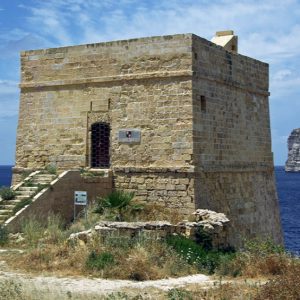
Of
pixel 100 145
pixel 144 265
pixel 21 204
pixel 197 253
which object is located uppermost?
pixel 100 145

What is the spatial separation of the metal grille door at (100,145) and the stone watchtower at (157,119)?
1.2 inches

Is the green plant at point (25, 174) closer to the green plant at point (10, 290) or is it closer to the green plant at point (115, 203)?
the green plant at point (115, 203)

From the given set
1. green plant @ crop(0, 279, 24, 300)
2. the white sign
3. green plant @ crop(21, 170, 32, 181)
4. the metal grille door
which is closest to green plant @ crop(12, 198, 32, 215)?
the white sign

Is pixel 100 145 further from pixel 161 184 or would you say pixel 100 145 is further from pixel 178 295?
pixel 178 295

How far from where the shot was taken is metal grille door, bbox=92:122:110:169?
15953 millimetres

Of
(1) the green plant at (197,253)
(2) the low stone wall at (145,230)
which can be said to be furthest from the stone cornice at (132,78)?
(1) the green plant at (197,253)

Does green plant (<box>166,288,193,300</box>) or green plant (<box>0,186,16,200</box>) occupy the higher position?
green plant (<box>0,186,16,200</box>)

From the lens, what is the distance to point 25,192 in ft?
48.1

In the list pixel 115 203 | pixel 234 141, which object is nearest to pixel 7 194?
pixel 115 203

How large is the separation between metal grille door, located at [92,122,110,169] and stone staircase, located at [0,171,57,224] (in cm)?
152

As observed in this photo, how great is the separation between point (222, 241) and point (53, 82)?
750 cm

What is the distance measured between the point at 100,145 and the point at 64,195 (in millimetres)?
2060

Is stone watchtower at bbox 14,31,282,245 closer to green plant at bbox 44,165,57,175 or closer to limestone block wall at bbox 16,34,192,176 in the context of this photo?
limestone block wall at bbox 16,34,192,176

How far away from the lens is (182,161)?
1450 cm
